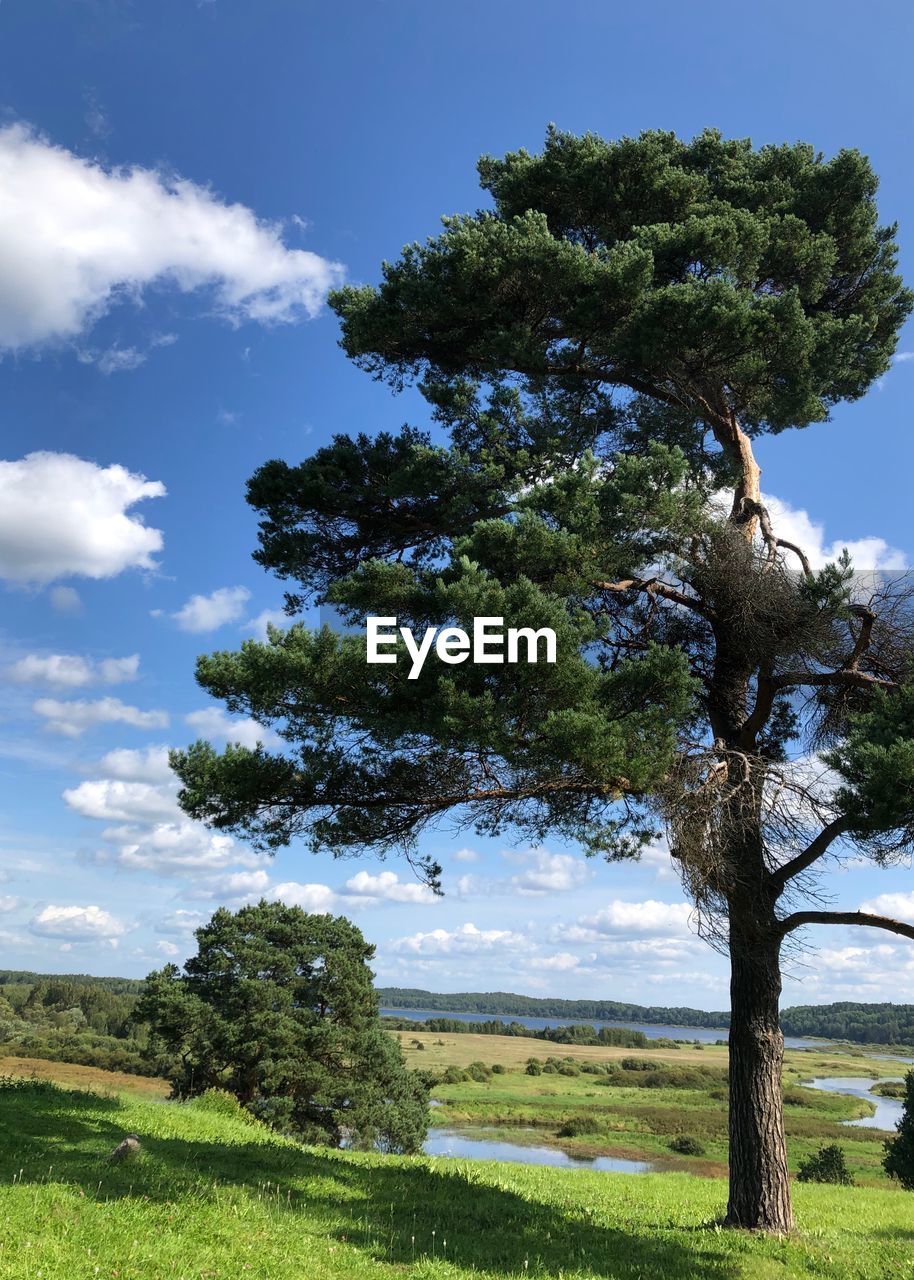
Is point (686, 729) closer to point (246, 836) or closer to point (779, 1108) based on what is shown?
point (779, 1108)

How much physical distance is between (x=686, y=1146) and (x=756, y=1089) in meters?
41.3

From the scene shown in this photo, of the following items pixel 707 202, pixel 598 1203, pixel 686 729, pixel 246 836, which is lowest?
pixel 598 1203

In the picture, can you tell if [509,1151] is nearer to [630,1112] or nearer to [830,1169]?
[830,1169]

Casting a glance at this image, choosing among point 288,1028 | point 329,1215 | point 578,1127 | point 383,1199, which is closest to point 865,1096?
point 578,1127

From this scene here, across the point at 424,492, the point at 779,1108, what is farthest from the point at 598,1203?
the point at 424,492

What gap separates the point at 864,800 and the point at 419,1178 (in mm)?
7689

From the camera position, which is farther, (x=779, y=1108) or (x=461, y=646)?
(x=779, y=1108)

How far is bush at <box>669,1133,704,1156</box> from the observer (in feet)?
141

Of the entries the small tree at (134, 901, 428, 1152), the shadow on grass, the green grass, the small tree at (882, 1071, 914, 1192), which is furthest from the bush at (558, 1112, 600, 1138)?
the shadow on grass

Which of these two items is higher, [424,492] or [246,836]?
[424,492]

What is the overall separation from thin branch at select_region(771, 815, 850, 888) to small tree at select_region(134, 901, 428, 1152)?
796 inches

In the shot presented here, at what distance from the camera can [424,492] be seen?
1098cm

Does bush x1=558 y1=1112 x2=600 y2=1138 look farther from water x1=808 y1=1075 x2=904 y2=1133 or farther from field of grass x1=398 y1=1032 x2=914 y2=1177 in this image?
water x1=808 y1=1075 x2=904 y2=1133

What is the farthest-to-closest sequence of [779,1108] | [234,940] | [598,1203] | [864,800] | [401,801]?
1. [234,940]
2. [598,1203]
3. [401,801]
4. [779,1108]
5. [864,800]
